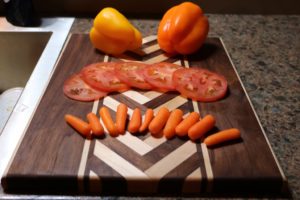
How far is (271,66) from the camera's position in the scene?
99cm

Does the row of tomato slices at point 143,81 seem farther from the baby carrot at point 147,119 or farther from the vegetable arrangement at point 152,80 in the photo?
the baby carrot at point 147,119

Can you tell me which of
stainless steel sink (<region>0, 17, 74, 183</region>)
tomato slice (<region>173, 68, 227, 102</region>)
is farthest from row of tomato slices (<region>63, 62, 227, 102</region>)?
stainless steel sink (<region>0, 17, 74, 183</region>)

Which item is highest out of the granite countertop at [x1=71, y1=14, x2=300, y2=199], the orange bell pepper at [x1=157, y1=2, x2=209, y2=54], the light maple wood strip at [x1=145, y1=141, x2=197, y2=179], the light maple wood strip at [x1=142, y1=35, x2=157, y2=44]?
the orange bell pepper at [x1=157, y1=2, x2=209, y2=54]

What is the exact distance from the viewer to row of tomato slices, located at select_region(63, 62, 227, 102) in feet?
2.69

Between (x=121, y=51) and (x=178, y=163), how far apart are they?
1.47 feet

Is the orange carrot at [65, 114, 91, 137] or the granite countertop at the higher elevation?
the orange carrot at [65, 114, 91, 137]

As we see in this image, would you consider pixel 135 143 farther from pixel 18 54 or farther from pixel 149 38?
pixel 18 54

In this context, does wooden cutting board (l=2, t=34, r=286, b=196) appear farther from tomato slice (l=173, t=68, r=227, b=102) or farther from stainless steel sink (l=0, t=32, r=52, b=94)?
stainless steel sink (l=0, t=32, r=52, b=94)

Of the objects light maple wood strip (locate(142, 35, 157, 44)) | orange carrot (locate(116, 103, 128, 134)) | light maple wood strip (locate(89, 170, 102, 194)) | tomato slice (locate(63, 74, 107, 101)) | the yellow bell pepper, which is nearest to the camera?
light maple wood strip (locate(89, 170, 102, 194))

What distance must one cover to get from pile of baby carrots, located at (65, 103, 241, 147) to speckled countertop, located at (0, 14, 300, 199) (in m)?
0.12

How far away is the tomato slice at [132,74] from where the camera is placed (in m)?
0.85

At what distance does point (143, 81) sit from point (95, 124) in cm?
21

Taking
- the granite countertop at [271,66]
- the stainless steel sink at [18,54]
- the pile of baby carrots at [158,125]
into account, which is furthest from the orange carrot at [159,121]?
the stainless steel sink at [18,54]

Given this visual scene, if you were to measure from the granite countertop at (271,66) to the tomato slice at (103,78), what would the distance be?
1.01ft
